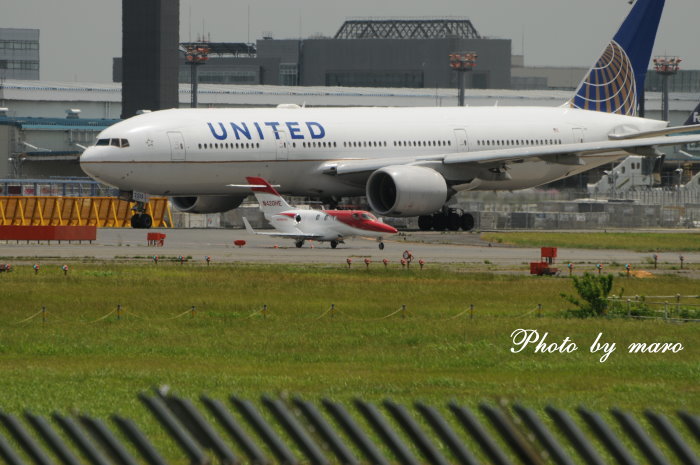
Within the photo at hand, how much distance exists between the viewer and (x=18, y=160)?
105000mm

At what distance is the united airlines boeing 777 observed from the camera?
56625 millimetres

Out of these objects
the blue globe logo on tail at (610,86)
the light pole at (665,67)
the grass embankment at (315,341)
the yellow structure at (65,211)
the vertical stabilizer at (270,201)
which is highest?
the light pole at (665,67)

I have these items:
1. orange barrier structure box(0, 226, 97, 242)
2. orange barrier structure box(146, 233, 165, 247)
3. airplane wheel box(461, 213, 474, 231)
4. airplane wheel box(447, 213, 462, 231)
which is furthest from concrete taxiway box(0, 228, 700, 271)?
airplane wheel box(461, 213, 474, 231)

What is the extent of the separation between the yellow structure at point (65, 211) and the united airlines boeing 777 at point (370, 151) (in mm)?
9097

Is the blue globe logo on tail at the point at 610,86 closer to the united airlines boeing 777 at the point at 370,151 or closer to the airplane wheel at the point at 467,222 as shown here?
the united airlines boeing 777 at the point at 370,151

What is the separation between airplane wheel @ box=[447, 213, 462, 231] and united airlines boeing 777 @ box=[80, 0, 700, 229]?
0.18ft

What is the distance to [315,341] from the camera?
81.4 feet

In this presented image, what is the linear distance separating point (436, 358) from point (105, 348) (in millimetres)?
5704

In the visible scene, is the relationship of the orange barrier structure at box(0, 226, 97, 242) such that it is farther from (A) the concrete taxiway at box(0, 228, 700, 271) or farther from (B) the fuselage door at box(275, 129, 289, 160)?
(B) the fuselage door at box(275, 129, 289, 160)

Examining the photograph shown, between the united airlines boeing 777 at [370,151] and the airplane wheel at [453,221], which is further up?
the united airlines boeing 777 at [370,151]

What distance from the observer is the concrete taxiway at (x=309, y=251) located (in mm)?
44875

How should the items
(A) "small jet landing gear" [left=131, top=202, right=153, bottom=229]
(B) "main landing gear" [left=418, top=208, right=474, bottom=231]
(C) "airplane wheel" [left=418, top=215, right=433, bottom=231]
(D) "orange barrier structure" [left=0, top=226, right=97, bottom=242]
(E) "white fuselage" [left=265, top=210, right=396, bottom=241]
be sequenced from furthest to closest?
(C) "airplane wheel" [left=418, top=215, right=433, bottom=231] < (B) "main landing gear" [left=418, top=208, right=474, bottom=231] < (A) "small jet landing gear" [left=131, top=202, right=153, bottom=229] < (D) "orange barrier structure" [left=0, top=226, right=97, bottom=242] < (E) "white fuselage" [left=265, top=210, right=396, bottom=241]

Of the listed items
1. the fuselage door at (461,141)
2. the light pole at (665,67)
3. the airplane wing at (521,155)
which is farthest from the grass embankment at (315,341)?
the light pole at (665,67)

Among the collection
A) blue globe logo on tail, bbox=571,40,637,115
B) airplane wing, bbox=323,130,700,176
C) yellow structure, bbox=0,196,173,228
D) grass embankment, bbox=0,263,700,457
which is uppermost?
blue globe logo on tail, bbox=571,40,637,115
